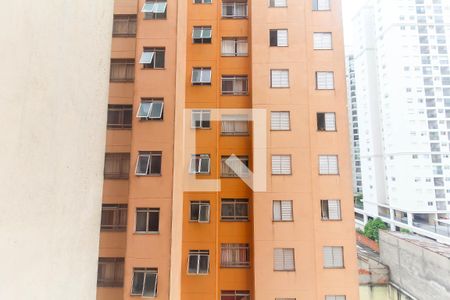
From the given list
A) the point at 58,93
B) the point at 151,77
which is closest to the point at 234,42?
the point at 151,77

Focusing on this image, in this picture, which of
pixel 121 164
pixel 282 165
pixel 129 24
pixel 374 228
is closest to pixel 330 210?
pixel 374 228

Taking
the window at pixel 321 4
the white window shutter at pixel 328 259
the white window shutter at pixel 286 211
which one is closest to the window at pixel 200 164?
the white window shutter at pixel 286 211

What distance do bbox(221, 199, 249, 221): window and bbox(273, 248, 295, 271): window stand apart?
18.0 inches

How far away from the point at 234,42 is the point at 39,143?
2.70 meters

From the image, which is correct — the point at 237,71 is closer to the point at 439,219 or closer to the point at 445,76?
the point at 445,76

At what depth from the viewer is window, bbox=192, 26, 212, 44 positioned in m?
3.10

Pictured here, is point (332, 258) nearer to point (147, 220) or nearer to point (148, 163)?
point (147, 220)

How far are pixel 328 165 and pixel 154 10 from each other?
7.22 ft

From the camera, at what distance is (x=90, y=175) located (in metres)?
1.29

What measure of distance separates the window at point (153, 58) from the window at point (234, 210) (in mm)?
1489

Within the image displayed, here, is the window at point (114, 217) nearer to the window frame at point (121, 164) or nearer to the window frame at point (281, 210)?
the window frame at point (121, 164)

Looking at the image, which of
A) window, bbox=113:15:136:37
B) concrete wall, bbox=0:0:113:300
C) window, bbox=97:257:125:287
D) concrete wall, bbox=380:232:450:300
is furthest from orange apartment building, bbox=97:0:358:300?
concrete wall, bbox=0:0:113:300

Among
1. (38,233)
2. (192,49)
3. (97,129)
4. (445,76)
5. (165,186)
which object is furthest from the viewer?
(192,49)

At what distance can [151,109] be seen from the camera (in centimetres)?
217
